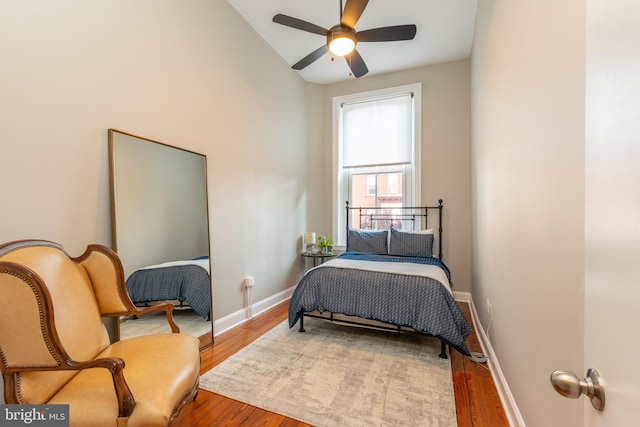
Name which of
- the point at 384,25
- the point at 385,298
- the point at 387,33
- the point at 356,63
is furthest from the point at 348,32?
the point at 385,298

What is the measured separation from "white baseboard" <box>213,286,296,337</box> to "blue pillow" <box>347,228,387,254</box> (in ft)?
3.88

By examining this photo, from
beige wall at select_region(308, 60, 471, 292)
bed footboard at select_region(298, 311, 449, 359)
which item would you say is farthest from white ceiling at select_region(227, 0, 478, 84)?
bed footboard at select_region(298, 311, 449, 359)

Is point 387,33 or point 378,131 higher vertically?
point 387,33

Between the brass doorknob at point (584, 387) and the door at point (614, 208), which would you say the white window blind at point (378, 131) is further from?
the brass doorknob at point (584, 387)

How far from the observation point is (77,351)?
1.36 metres

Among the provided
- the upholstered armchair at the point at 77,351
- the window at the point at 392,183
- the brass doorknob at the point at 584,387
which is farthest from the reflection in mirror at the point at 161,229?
the window at the point at 392,183

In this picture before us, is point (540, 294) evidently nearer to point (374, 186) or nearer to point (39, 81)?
point (39, 81)

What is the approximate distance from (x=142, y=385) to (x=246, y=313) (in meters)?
1.98

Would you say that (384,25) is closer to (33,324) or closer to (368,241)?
(368,241)

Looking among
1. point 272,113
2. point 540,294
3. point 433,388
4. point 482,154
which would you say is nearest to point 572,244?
point 540,294

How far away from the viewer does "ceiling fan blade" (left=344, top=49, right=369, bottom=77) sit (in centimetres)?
271

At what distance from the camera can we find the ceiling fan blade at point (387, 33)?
237 centimetres

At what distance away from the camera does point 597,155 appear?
0.54 m

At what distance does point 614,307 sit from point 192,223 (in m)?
2.63
